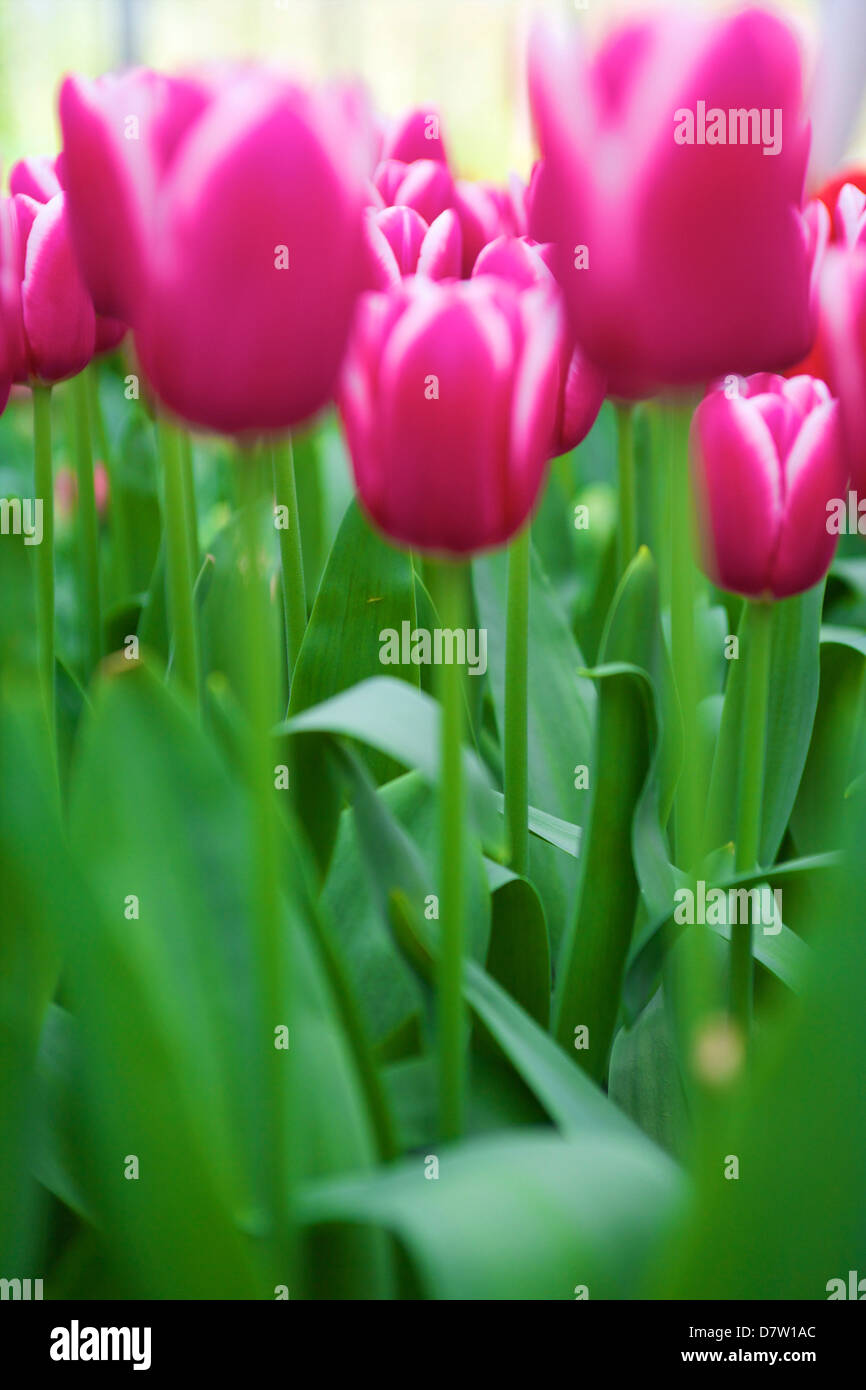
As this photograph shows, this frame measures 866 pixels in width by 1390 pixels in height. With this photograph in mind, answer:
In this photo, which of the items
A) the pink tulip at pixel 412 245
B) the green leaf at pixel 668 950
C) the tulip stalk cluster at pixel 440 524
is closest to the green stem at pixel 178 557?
the tulip stalk cluster at pixel 440 524

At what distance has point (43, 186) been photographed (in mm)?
684

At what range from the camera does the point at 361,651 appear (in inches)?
25.7

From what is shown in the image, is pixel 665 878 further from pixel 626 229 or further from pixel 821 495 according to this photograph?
pixel 626 229

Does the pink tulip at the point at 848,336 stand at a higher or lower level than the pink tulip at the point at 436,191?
lower

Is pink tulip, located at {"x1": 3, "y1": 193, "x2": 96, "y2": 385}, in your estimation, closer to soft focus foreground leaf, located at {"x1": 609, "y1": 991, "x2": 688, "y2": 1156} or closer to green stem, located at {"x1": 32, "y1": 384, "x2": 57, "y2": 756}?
green stem, located at {"x1": 32, "y1": 384, "x2": 57, "y2": 756}

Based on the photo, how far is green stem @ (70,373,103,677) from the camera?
0.74 metres

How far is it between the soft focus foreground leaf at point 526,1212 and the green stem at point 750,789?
0.17 m

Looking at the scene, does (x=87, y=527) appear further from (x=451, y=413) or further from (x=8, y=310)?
(x=451, y=413)

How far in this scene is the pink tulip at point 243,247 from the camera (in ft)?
1.01

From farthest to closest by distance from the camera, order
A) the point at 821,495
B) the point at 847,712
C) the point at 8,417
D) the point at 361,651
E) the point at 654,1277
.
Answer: the point at 8,417, the point at 847,712, the point at 361,651, the point at 821,495, the point at 654,1277

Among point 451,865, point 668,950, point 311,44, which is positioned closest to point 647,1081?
point 668,950

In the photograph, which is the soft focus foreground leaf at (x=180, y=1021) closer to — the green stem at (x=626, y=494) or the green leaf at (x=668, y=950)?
the green leaf at (x=668, y=950)
